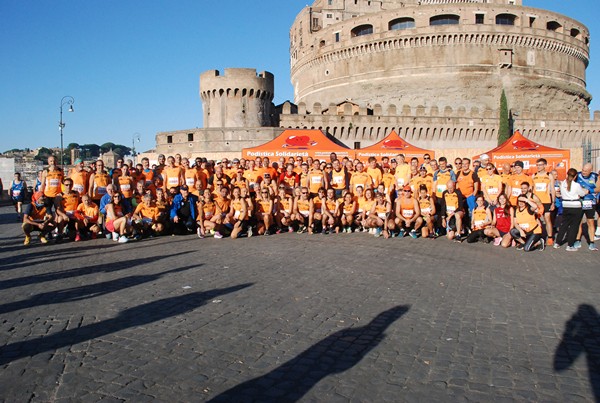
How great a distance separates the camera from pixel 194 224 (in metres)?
12.0

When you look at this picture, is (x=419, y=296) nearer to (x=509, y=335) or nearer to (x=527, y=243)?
(x=509, y=335)

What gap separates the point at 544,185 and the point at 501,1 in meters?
57.1

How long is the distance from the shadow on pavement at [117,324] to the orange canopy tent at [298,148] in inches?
494

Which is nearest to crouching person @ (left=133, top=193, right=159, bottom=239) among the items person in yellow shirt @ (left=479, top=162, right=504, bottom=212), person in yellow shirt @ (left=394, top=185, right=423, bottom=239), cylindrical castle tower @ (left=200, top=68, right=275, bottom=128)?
person in yellow shirt @ (left=394, top=185, right=423, bottom=239)

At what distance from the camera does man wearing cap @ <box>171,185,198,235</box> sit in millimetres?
11781

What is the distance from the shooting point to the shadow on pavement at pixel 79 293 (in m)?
5.65

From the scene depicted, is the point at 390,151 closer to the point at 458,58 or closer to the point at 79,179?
the point at 79,179

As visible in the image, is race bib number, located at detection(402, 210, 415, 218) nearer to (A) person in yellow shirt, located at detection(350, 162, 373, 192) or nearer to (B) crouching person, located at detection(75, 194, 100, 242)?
(A) person in yellow shirt, located at detection(350, 162, 373, 192)

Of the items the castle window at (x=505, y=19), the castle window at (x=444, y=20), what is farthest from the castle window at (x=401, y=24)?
the castle window at (x=505, y=19)

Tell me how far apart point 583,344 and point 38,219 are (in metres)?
10.9

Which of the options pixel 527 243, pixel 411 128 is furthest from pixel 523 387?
pixel 411 128

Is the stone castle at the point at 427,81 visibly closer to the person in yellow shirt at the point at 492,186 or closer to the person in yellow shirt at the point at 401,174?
the person in yellow shirt at the point at 401,174

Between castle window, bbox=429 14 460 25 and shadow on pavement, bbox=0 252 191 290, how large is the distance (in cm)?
5199

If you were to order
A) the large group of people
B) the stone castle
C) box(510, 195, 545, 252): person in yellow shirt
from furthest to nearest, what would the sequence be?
1. the stone castle
2. the large group of people
3. box(510, 195, 545, 252): person in yellow shirt
